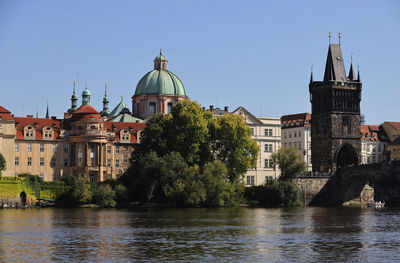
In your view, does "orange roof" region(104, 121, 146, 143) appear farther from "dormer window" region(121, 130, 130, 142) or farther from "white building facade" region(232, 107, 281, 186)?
"white building facade" region(232, 107, 281, 186)

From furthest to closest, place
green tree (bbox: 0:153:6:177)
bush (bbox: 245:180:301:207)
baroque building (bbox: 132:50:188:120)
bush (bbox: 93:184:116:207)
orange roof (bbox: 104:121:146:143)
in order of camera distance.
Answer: baroque building (bbox: 132:50:188:120)
orange roof (bbox: 104:121:146:143)
bush (bbox: 245:180:301:207)
green tree (bbox: 0:153:6:177)
bush (bbox: 93:184:116:207)

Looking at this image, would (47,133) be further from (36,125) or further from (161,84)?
(161,84)

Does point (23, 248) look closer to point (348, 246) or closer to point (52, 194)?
point (348, 246)

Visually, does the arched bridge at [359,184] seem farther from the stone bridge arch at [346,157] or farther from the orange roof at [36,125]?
the orange roof at [36,125]

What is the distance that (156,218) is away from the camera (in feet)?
307

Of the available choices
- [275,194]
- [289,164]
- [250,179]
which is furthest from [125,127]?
[275,194]

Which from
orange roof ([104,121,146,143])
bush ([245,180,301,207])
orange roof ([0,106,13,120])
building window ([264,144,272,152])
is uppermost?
orange roof ([0,106,13,120])

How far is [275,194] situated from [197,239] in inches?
2705

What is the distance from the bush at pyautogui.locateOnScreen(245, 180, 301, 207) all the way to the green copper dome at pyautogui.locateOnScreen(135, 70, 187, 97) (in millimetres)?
44108

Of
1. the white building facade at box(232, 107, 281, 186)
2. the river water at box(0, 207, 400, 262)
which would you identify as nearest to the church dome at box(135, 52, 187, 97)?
the white building facade at box(232, 107, 281, 186)

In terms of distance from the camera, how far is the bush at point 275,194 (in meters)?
133

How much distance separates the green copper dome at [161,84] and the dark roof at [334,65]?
31.1 meters

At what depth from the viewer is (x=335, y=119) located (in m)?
160

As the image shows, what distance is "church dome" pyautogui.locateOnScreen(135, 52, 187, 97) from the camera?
173250 millimetres
